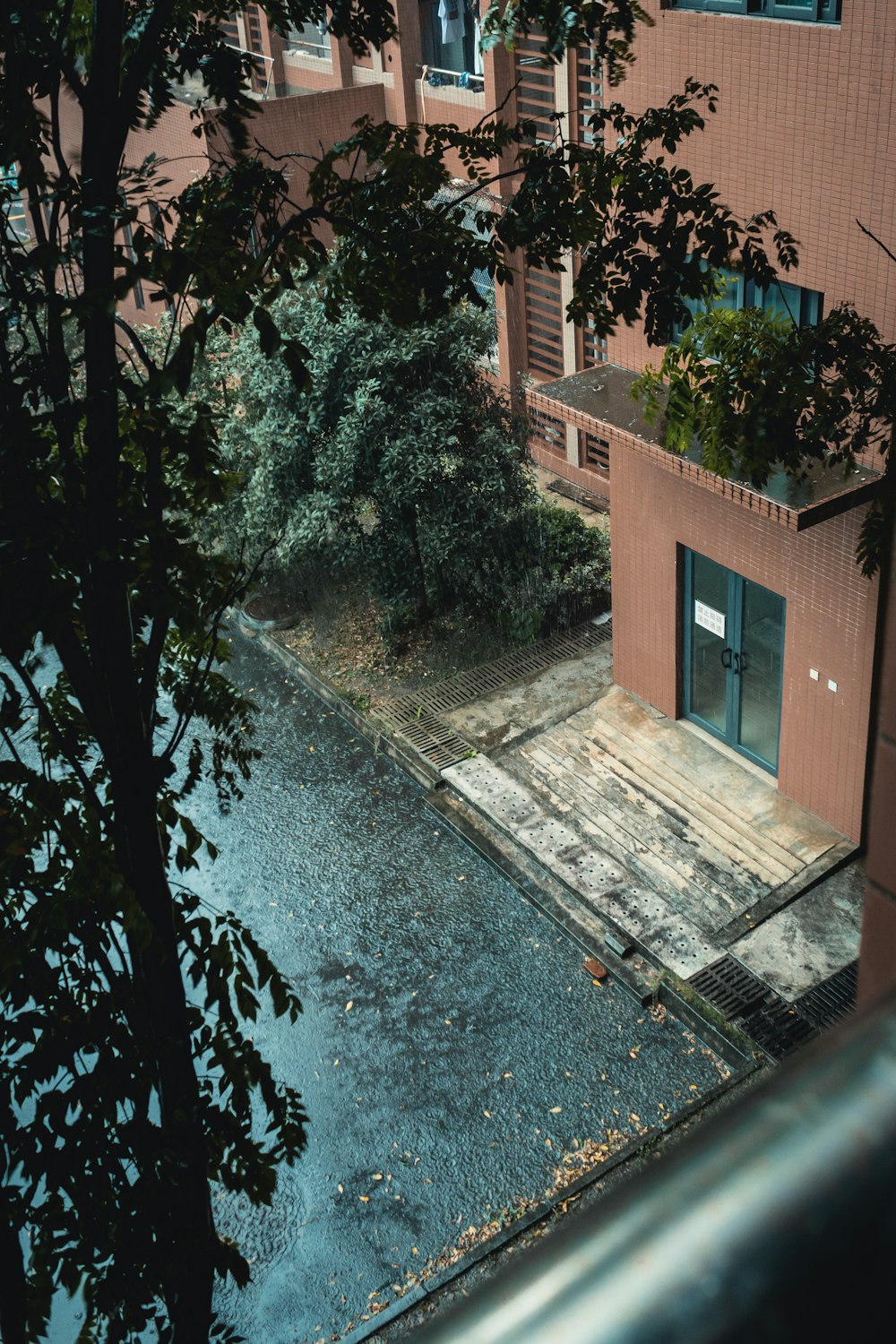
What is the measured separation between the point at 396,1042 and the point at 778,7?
336 inches

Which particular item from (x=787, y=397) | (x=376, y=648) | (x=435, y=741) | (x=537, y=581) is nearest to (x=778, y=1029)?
(x=787, y=397)

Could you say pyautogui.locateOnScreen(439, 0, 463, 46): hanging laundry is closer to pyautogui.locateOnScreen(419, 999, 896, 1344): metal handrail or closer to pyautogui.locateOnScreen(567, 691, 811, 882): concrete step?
pyautogui.locateOnScreen(567, 691, 811, 882): concrete step

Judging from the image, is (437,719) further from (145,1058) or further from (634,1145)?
(145,1058)

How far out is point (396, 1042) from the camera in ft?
34.2

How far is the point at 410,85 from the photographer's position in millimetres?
19609

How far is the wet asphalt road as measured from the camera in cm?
890

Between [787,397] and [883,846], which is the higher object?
[883,846]

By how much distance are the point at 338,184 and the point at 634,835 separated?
690cm

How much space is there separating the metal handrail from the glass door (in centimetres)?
1133

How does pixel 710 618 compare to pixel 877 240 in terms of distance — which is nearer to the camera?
pixel 877 240

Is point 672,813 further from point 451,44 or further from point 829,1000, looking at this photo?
point 451,44

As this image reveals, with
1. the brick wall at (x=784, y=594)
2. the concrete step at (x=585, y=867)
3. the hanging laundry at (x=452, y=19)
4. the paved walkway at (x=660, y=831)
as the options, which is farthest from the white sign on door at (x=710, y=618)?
the hanging laundry at (x=452, y=19)

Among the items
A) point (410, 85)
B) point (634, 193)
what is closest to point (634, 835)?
point (634, 193)

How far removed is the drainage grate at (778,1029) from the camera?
988cm
